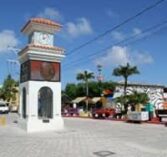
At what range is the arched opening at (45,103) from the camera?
28.1 meters

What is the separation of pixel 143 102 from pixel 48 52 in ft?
81.7

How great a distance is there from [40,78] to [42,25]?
3565mm

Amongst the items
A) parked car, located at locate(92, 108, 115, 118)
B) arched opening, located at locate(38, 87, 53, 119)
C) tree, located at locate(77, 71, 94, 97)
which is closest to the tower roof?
arched opening, located at locate(38, 87, 53, 119)

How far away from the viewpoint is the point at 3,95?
303ft

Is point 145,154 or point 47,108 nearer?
point 145,154

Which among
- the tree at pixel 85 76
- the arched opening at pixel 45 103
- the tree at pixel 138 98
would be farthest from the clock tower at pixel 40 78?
the tree at pixel 85 76

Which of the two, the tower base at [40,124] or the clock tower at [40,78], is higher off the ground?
the clock tower at [40,78]

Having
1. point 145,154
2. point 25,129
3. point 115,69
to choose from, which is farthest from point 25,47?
point 115,69

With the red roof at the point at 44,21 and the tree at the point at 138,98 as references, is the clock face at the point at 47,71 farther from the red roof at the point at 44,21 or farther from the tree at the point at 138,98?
the tree at the point at 138,98

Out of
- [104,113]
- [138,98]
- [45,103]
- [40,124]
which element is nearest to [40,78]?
[45,103]

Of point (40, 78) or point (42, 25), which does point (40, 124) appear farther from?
point (42, 25)

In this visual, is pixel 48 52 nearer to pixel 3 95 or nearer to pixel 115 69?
pixel 115 69

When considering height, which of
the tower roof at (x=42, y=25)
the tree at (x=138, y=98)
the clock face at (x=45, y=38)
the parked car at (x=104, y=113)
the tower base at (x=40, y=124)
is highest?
the tower roof at (x=42, y=25)

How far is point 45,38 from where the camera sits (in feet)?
91.4
